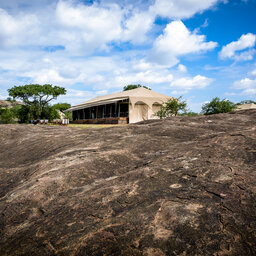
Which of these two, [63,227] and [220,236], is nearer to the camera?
[220,236]

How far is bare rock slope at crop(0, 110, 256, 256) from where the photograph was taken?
53.4 inches

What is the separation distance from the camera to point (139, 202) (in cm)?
174

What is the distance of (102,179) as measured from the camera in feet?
7.89

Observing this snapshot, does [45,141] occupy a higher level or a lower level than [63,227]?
higher

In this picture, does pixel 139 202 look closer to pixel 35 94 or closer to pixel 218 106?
pixel 218 106

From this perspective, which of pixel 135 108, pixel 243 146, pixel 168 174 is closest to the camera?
pixel 168 174

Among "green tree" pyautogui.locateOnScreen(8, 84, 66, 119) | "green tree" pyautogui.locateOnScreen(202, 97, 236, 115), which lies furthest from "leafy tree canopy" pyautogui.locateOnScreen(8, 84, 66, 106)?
"green tree" pyautogui.locateOnScreen(202, 97, 236, 115)

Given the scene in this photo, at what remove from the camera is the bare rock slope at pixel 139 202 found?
4.45 ft

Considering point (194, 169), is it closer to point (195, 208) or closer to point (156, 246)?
point (195, 208)

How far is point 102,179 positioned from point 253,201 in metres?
1.51

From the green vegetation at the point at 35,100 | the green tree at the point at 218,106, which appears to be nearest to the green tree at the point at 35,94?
the green vegetation at the point at 35,100

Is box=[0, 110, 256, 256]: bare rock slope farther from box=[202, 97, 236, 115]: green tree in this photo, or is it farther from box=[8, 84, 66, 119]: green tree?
box=[8, 84, 66, 119]: green tree

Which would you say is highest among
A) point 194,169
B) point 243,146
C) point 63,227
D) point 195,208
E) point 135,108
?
point 135,108

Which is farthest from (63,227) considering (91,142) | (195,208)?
(91,142)
